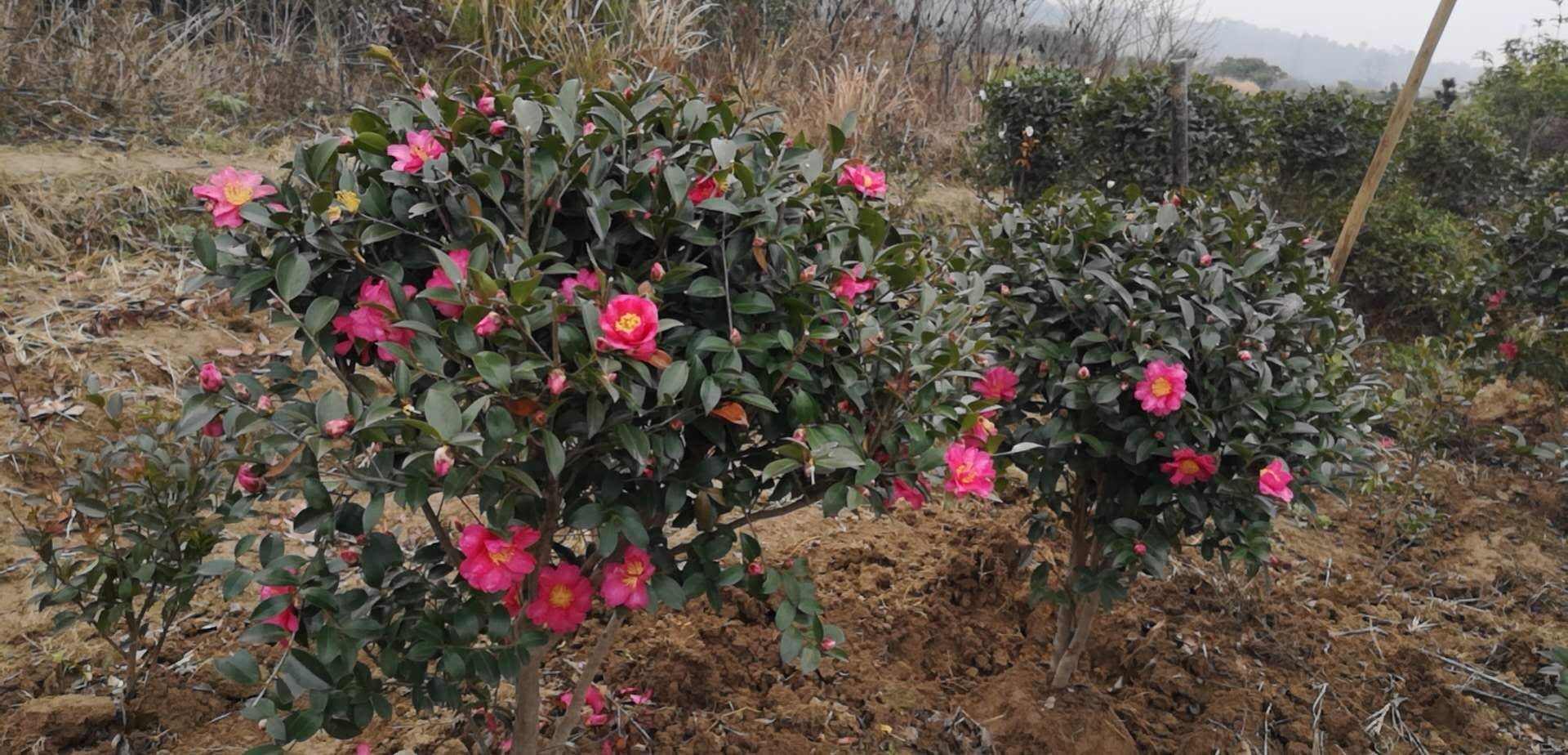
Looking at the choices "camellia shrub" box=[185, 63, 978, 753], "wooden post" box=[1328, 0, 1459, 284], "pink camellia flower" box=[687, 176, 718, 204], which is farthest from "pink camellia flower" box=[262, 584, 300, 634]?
"wooden post" box=[1328, 0, 1459, 284]

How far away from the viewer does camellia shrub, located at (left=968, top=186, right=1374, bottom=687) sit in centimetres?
162

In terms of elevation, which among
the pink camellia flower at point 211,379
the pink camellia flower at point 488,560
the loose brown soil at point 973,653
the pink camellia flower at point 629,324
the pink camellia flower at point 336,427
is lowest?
the loose brown soil at point 973,653

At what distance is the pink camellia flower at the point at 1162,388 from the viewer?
1521mm

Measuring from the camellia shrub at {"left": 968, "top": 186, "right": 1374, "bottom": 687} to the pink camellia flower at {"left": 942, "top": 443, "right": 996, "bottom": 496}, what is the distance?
299mm

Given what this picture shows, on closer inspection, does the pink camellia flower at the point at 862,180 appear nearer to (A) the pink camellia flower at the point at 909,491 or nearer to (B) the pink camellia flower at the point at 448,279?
(A) the pink camellia flower at the point at 909,491

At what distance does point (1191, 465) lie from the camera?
1.57 meters

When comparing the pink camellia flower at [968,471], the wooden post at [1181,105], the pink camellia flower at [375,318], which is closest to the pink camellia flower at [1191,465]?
the pink camellia flower at [968,471]

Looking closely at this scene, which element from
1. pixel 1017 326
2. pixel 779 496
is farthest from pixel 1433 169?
pixel 779 496

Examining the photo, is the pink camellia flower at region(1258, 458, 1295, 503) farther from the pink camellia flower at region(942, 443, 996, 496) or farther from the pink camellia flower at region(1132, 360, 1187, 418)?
the pink camellia flower at region(942, 443, 996, 496)

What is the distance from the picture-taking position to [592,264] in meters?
1.11

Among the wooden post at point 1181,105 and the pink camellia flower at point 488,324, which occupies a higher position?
the wooden post at point 1181,105

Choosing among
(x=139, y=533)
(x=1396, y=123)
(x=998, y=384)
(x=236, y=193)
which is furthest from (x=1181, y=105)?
(x=139, y=533)

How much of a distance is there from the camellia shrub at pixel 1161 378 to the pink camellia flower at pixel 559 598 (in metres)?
0.72

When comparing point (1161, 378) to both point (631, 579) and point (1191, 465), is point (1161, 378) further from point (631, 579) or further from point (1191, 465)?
point (631, 579)
